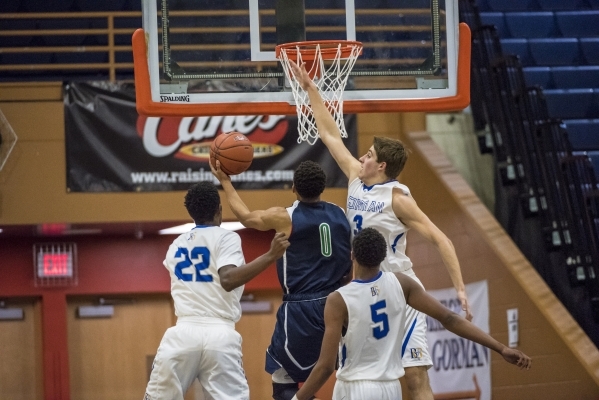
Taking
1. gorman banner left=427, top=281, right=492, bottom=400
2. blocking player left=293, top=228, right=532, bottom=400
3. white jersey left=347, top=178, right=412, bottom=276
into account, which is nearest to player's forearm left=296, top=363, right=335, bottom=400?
blocking player left=293, top=228, right=532, bottom=400

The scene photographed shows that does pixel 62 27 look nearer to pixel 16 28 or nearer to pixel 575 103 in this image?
pixel 16 28

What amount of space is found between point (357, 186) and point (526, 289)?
4.79 meters

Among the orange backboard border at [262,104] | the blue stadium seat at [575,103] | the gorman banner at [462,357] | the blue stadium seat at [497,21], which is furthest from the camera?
the blue stadium seat at [497,21]

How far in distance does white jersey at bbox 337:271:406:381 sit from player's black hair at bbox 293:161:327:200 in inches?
32.0

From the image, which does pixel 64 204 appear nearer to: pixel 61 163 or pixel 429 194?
pixel 61 163

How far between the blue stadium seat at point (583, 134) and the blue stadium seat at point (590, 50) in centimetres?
149

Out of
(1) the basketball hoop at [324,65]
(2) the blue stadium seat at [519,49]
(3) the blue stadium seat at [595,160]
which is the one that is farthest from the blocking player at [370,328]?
(2) the blue stadium seat at [519,49]

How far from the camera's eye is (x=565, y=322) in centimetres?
988

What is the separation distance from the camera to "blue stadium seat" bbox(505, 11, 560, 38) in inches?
538

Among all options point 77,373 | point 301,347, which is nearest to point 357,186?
point 301,347

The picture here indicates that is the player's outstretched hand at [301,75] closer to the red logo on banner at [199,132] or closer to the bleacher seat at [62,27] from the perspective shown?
the red logo on banner at [199,132]

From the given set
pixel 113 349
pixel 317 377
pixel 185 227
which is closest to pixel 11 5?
pixel 185 227

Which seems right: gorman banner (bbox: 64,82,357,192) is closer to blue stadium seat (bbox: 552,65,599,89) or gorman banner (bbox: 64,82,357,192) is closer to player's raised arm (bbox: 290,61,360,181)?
blue stadium seat (bbox: 552,65,599,89)

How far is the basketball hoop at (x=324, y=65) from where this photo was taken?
686 cm
